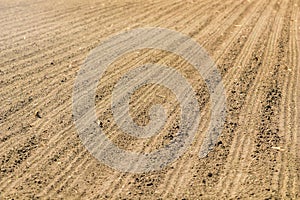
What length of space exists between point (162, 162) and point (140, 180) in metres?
0.52

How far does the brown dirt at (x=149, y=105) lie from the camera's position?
6434mm

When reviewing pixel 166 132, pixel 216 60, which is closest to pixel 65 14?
pixel 216 60

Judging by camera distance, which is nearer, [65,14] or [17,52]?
[17,52]

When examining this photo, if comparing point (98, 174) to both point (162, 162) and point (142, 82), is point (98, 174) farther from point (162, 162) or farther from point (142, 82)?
point (142, 82)

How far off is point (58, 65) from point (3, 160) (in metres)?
3.58

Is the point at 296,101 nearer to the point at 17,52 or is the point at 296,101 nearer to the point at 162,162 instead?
the point at 162,162

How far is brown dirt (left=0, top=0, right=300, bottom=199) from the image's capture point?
21.1ft

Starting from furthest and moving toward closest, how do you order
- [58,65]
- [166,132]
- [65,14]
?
[65,14]
[58,65]
[166,132]

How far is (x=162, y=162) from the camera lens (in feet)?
22.7

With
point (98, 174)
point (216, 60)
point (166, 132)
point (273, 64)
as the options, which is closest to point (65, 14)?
point (216, 60)

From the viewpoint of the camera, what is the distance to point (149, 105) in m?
8.47

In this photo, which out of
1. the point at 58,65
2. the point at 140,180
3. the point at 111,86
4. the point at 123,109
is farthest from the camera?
the point at 58,65

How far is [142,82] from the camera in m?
9.35

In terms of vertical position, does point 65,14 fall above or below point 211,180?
above
